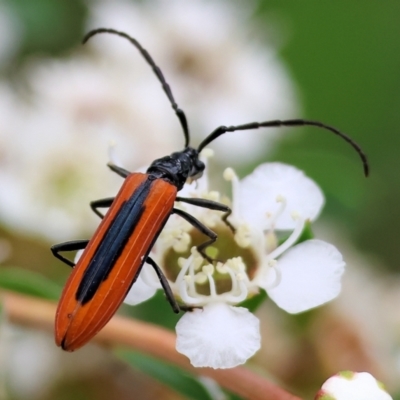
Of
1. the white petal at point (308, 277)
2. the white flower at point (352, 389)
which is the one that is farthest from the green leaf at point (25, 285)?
the white flower at point (352, 389)

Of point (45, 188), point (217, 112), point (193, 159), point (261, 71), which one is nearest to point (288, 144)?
point (261, 71)

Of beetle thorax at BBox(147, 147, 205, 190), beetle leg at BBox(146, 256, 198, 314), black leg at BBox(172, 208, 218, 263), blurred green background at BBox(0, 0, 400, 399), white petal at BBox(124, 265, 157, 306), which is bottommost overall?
blurred green background at BBox(0, 0, 400, 399)

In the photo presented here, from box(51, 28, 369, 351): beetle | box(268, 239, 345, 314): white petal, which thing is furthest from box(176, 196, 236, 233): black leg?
box(268, 239, 345, 314): white petal

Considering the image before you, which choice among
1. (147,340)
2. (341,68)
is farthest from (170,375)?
(341,68)

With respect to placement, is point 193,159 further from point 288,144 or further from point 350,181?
point 288,144

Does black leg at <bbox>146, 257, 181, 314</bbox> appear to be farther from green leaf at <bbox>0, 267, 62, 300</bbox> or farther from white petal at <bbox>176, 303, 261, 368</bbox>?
green leaf at <bbox>0, 267, 62, 300</bbox>

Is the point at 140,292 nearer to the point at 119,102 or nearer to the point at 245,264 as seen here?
the point at 245,264
